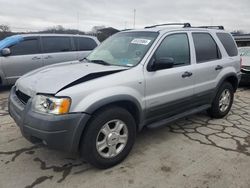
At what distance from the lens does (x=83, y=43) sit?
30.4 feet

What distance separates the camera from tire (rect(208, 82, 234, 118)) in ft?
17.4

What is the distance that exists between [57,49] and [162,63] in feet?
18.5

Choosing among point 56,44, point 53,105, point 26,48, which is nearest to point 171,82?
point 53,105

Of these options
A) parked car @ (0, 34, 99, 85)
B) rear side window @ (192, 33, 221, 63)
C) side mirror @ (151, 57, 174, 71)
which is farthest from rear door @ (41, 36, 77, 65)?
side mirror @ (151, 57, 174, 71)

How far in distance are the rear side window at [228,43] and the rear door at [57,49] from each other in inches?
196

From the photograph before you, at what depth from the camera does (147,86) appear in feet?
12.2

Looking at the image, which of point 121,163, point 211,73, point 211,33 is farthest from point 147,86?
point 211,33

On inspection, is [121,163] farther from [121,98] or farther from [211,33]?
[211,33]

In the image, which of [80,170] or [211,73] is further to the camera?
[211,73]

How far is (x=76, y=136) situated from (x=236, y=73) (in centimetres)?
395

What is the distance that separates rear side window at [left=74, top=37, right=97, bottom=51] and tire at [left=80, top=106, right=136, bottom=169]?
6.03m

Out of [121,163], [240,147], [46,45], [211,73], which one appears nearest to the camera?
[121,163]

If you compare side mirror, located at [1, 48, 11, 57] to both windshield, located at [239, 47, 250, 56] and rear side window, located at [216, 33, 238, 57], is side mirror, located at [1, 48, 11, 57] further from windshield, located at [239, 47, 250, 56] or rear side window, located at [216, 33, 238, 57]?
windshield, located at [239, 47, 250, 56]

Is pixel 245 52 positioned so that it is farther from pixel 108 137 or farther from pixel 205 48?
pixel 108 137
